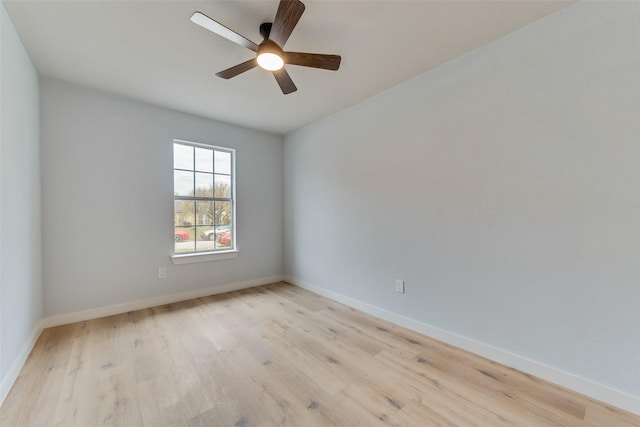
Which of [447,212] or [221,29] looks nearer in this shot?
[221,29]

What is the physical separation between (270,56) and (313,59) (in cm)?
29

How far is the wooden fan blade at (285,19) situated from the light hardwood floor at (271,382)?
2250mm

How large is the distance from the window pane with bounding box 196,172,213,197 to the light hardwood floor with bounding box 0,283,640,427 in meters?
1.66

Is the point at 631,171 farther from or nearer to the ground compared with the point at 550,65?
nearer to the ground

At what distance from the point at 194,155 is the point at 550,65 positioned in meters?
3.64

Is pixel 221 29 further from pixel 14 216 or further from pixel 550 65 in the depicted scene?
pixel 550 65

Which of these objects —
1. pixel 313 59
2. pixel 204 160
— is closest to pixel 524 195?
pixel 313 59

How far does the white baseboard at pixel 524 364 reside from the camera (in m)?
1.50

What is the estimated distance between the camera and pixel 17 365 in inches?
70.1

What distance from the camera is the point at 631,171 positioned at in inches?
57.6

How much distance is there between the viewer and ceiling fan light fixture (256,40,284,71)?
5.61ft

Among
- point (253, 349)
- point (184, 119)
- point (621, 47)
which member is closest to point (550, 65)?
point (621, 47)

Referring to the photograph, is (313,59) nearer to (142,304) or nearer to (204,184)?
(204,184)

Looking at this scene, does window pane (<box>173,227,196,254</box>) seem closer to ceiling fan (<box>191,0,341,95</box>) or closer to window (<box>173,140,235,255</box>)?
window (<box>173,140,235,255</box>)
